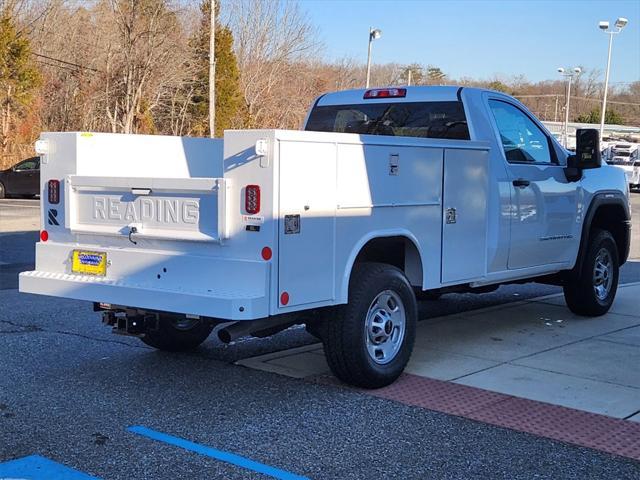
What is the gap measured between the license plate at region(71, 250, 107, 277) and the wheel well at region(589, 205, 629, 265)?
5678 millimetres

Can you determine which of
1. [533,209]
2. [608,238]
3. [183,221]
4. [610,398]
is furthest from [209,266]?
[608,238]

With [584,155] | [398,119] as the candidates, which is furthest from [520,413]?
[584,155]

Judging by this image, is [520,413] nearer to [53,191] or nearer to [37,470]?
[37,470]

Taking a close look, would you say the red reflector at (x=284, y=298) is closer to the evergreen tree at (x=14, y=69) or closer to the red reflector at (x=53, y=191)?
the red reflector at (x=53, y=191)

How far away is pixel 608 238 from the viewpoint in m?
9.34

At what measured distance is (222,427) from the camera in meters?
5.39

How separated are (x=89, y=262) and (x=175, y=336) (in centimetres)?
139

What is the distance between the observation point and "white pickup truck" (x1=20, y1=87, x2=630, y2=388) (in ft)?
17.7

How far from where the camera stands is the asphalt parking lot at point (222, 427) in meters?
4.74

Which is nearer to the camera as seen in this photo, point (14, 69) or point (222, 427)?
point (222, 427)

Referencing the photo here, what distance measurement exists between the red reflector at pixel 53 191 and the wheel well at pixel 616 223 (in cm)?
586

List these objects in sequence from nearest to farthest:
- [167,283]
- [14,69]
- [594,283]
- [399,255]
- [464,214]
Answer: [167,283]
[399,255]
[464,214]
[594,283]
[14,69]

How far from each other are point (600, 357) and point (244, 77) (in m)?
43.7

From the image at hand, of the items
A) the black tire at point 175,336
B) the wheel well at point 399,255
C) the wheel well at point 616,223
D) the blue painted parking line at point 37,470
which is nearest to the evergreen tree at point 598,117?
the wheel well at point 616,223
